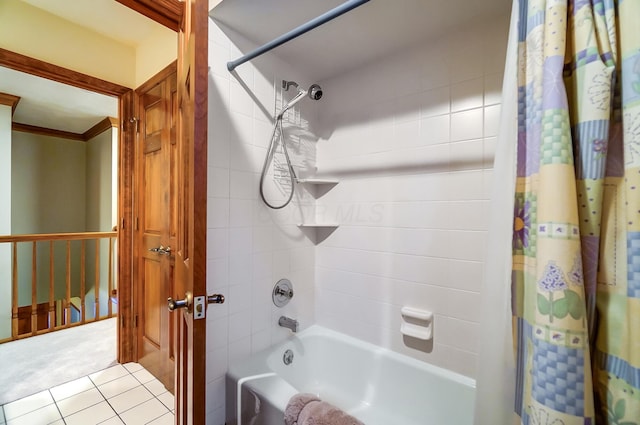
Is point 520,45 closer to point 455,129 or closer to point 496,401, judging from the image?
point 455,129

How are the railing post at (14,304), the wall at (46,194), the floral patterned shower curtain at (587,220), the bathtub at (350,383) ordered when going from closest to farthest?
the floral patterned shower curtain at (587,220), the bathtub at (350,383), the railing post at (14,304), the wall at (46,194)

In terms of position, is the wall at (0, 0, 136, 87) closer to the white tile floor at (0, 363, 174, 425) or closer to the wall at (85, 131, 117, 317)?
the wall at (85, 131, 117, 317)

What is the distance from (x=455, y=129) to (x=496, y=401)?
1159mm

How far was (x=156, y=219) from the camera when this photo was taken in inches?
78.4

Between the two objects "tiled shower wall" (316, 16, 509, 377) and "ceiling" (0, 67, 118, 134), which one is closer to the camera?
"tiled shower wall" (316, 16, 509, 377)

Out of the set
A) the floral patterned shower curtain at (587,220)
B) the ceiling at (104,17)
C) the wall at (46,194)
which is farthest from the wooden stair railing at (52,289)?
the floral patterned shower curtain at (587,220)

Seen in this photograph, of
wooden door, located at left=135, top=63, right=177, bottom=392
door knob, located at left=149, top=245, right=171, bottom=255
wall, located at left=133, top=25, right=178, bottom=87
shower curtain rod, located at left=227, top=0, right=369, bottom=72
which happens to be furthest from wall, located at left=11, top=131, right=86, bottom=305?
shower curtain rod, located at left=227, top=0, right=369, bottom=72

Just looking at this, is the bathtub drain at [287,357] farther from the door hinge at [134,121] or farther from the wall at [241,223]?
the door hinge at [134,121]

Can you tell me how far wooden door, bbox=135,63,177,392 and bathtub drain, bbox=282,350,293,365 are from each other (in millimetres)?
824

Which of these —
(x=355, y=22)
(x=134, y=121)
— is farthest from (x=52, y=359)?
(x=355, y=22)

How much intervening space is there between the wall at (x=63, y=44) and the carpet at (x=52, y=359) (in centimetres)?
219

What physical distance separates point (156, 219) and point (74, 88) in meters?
1.85

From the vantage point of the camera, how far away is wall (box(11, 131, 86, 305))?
12.1ft

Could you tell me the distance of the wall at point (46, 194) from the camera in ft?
12.1
